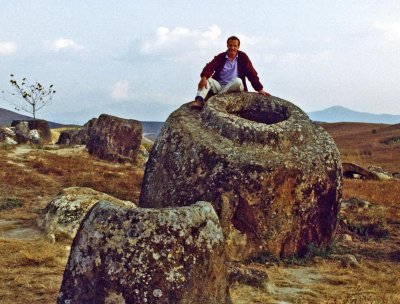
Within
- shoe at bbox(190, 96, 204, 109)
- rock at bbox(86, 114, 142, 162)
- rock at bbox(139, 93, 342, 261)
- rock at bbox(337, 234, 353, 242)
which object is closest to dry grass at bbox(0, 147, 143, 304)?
rock at bbox(86, 114, 142, 162)

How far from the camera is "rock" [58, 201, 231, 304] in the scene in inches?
207

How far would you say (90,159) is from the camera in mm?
28969

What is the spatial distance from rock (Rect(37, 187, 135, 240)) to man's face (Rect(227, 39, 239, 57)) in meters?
4.58

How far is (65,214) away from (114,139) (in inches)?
781

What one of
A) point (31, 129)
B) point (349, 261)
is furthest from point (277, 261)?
point (31, 129)

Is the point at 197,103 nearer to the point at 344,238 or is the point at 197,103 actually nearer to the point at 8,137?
the point at 344,238

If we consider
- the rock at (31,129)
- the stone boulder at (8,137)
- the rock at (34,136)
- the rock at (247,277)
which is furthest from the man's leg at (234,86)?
the rock at (34,136)

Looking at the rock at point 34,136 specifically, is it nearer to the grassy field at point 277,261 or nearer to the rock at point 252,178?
the grassy field at point 277,261

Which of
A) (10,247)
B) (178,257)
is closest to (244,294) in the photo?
(178,257)

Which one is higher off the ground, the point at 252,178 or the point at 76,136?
the point at 76,136

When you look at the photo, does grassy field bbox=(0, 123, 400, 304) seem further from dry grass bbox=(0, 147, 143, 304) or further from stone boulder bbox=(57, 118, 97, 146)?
stone boulder bbox=(57, 118, 97, 146)

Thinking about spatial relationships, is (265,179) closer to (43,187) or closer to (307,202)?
(307,202)

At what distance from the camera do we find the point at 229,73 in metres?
12.5

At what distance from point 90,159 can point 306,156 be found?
20.5 meters
